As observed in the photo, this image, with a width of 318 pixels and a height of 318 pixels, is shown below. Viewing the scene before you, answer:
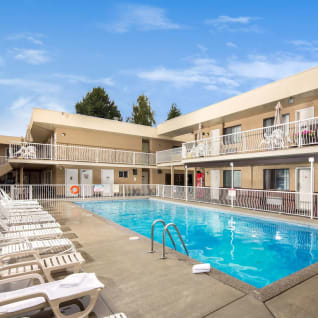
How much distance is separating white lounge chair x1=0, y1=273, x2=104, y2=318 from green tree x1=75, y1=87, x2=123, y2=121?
35.1 metres

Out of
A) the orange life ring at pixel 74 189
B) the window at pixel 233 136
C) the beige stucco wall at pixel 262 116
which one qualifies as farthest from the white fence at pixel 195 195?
the beige stucco wall at pixel 262 116

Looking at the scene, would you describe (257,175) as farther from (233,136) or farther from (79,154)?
(79,154)

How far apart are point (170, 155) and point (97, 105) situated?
67.5 ft

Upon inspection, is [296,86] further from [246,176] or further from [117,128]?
[117,128]

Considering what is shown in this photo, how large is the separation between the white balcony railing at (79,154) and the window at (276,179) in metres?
10.4

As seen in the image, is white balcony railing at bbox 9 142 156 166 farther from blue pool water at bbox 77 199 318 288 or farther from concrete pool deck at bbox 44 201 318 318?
concrete pool deck at bbox 44 201 318 318

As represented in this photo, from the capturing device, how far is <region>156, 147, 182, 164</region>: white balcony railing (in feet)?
62.0

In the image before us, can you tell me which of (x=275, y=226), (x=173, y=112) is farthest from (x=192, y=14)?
(x=173, y=112)

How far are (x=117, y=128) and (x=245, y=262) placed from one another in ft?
55.1

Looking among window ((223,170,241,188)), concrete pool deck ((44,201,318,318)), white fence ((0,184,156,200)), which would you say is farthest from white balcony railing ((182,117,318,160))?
concrete pool deck ((44,201,318,318))

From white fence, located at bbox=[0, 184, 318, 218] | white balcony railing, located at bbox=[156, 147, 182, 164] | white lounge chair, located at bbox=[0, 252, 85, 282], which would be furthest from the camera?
A: white balcony railing, located at bbox=[156, 147, 182, 164]

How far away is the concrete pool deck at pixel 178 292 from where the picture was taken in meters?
2.78

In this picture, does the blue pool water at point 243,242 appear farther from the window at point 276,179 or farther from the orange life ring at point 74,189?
the orange life ring at point 74,189

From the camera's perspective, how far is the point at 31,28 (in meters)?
18.3
